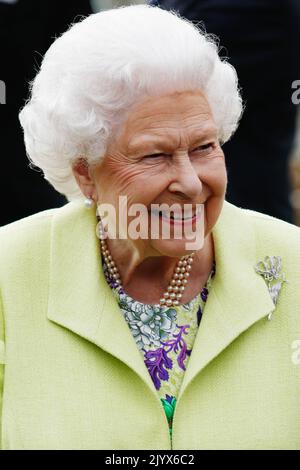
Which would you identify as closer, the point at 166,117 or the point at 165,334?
the point at 166,117

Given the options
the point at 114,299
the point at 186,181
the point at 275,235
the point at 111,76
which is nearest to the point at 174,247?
the point at 186,181

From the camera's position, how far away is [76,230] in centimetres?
341

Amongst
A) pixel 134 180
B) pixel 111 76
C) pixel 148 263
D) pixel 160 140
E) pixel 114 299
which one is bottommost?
pixel 114 299

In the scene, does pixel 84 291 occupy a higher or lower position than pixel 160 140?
lower

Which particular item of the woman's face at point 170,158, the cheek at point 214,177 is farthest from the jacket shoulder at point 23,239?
the cheek at point 214,177

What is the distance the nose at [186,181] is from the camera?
10.1 ft

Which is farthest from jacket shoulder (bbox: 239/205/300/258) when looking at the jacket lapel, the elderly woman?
the jacket lapel

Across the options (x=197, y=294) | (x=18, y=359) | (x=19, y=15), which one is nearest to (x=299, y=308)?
(x=197, y=294)

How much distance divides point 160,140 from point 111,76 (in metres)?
0.23

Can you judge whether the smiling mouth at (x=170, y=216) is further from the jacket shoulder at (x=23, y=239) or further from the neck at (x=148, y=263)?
the jacket shoulder at (x=23, y=239)

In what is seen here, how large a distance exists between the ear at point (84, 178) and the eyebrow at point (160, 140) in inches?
8.8

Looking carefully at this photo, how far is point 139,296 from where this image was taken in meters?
3.38

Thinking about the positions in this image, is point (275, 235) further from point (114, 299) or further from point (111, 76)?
point (111, 76)

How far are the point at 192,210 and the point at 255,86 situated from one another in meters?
1.69
